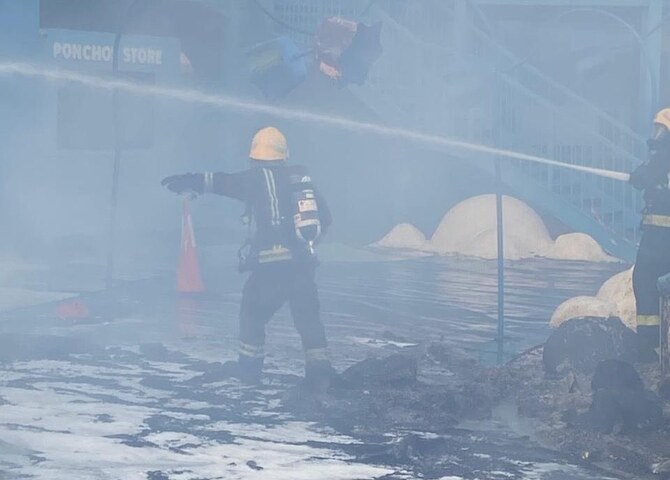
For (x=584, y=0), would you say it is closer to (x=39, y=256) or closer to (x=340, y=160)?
(x=340, y=160)

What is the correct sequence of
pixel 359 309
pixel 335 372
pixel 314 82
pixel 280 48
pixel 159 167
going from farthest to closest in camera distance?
1. pixel 314 82
2. pixel 159 167
3. pixel 359 309
4. pixel 280 48
5. pixel 335 372

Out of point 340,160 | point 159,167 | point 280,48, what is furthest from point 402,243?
point 280,48

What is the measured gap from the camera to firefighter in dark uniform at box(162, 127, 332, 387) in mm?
9930

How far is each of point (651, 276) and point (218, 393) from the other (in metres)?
4.01

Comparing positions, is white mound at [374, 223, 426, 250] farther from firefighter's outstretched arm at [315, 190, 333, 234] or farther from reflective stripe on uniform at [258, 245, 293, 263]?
reflective stripe on uniform at [258, 245, 293, 263]

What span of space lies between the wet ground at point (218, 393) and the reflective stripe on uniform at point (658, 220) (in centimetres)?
167

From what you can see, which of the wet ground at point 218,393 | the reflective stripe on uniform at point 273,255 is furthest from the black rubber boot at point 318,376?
the reflective stripe on uniform at point 273,255

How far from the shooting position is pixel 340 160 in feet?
73.3

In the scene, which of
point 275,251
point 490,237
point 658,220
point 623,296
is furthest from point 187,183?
point 490,237

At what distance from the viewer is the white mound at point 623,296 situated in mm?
12953

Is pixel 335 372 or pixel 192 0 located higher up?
pixel 192 0

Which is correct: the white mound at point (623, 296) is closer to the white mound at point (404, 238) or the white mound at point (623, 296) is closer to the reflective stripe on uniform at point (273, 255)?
the reflective stripe on uniform at point (273, 255)

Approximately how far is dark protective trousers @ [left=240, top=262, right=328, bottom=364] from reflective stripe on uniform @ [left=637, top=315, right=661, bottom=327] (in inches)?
119

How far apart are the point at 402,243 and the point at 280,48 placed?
8.20 m
